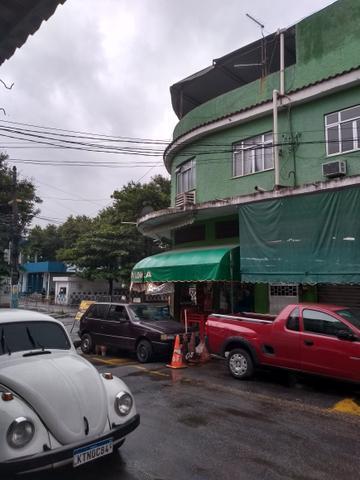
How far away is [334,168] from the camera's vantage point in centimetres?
1184

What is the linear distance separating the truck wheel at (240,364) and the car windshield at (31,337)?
457 centimetres

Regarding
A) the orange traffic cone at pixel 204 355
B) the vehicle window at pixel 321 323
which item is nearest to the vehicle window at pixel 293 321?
the vehicle window at pixel 321 323

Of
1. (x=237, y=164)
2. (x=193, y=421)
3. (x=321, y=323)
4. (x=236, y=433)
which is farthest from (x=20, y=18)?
(x=237, y=164)

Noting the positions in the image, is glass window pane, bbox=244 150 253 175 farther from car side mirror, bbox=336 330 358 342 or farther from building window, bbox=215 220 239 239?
car side mirror, bbox=336 330 358 342

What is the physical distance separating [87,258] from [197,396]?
25.8m

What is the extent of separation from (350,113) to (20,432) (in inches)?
471

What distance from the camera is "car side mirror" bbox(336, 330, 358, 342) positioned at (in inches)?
290

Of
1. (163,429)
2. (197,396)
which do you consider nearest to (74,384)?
(163,429)

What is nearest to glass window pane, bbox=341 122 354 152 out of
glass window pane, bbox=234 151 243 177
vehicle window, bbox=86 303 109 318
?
glass window pane, bbox=234 151 243 177

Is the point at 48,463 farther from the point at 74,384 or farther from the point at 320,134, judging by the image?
the point at 320,134

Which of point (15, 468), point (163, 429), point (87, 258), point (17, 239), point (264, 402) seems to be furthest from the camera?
point (87, 258)

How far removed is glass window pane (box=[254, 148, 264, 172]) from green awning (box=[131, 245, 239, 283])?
306 cm

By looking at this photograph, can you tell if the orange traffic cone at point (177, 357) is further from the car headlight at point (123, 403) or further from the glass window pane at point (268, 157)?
the glass window pane at point (268, 157)

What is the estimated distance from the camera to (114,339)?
12141 millimetres
